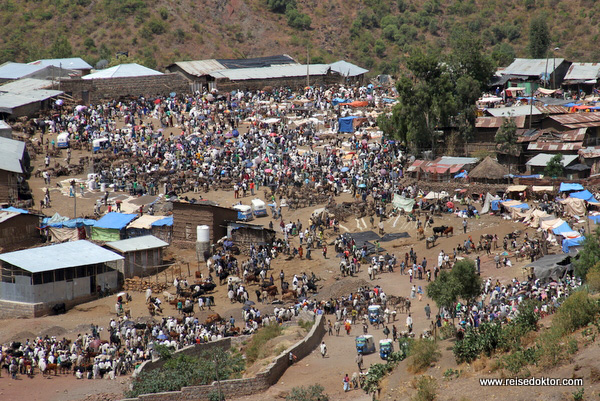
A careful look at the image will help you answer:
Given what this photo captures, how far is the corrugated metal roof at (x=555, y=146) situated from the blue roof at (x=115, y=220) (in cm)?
2358

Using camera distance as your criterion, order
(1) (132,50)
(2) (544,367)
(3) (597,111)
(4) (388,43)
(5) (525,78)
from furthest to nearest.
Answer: (4) (388,43), (1) (132,50), (5) (525,78), (3) (597,111), (2) (544,367)

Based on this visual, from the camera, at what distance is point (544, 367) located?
1028 inches

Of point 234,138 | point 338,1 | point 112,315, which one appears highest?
point 338,1

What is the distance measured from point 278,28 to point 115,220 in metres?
59.7

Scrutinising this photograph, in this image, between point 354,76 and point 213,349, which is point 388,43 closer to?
point 354,76

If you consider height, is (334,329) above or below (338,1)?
below

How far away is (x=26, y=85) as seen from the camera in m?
72.9

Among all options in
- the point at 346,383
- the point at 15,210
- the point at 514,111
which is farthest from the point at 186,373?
the point at 514,111

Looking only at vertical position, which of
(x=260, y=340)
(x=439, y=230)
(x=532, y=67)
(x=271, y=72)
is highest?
(x=532, y=67)

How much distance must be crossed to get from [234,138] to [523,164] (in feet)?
64.7

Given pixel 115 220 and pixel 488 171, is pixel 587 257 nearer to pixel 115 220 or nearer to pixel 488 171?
pixel 488 171

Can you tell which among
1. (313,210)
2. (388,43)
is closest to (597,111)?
(313,210)

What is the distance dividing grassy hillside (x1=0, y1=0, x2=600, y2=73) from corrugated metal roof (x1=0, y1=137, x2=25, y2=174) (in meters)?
34.1

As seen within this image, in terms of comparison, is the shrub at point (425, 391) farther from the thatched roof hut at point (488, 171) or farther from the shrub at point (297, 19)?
the shrub at point (297, 19)
